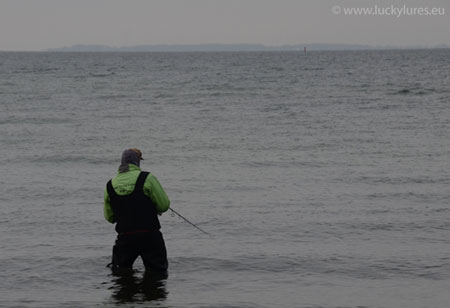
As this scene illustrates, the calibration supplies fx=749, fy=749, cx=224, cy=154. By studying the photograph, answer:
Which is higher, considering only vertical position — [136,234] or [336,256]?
[136,234]

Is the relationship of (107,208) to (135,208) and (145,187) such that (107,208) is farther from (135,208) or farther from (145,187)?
(145,187)

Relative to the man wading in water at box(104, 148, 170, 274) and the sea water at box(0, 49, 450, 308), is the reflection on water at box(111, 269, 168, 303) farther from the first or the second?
the man wading in water at box(104, 148, 170, 274)

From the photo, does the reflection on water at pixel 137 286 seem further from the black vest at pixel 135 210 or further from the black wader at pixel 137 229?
the black vest at pixel 135 210

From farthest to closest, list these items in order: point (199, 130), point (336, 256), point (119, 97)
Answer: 1. point (119, 97)
2. point (199, 130)
3. point (336, 256)

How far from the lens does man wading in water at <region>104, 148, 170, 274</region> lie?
7.53 m

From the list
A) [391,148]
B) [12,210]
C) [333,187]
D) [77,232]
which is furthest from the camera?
[391,148]

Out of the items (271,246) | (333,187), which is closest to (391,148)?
(333,187)

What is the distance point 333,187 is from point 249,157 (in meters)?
4.32

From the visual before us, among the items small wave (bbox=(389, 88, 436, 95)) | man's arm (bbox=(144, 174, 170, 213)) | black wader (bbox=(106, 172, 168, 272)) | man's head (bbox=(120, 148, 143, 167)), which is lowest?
small wave (bbox=(389, 88, 436, 95))

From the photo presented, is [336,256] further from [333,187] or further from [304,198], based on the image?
[333,187]

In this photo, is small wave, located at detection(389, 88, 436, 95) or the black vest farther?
small wave, located at detection(389, 88, 436, 95)

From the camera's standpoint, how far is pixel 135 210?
762cm

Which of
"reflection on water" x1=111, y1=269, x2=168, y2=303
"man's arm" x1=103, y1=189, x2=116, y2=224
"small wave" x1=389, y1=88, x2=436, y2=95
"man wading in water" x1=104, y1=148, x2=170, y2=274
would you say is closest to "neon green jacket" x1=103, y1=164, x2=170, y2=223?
"man wading in water" x1=104, y1=148, x2=170, y2=274

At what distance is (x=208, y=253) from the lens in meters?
9.52
